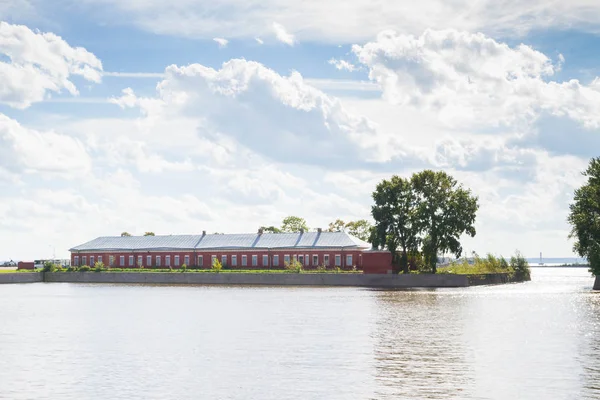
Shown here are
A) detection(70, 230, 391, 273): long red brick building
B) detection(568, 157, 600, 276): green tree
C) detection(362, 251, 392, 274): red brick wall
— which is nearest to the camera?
detection(568, 157, 600, 276): green tree

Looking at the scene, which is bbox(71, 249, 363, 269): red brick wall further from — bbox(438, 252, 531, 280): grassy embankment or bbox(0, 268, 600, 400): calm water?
bbox(0, 268, 600, 400): calm water

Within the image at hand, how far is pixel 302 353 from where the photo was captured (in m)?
33.8

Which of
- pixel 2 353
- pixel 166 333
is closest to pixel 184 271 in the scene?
pixel 166 333

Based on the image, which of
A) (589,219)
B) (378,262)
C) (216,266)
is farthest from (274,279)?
(589,219)

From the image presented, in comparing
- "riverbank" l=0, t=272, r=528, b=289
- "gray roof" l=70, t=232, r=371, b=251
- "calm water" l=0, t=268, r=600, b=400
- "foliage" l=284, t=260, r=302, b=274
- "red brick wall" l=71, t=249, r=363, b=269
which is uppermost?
"gray roof" l=70, t=232, r=371, b=251

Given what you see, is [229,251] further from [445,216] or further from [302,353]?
[302,353]

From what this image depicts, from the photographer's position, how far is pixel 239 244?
128 m

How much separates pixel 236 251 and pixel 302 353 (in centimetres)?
9443

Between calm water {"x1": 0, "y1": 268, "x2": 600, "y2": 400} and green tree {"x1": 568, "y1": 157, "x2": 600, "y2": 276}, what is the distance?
2701cm

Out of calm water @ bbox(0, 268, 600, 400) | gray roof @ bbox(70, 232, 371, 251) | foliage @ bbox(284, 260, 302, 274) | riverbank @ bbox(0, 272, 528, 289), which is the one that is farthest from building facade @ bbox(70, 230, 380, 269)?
calm water @ bbox(0, 268, 600, 400)

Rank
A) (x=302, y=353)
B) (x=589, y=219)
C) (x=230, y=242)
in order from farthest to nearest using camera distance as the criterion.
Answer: (x=230, y=242) → (x=589, y=219) → (x=302, y=353)

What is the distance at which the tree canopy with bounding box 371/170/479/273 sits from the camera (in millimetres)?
101688

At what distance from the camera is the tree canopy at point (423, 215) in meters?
102

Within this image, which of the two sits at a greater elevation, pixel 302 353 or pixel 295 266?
pixel 295 266
